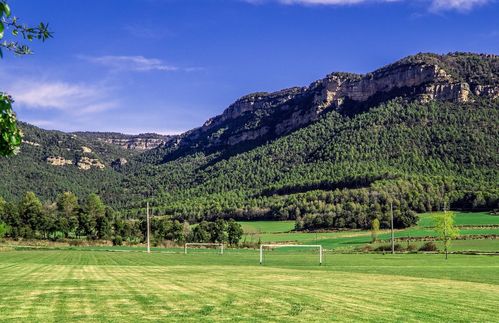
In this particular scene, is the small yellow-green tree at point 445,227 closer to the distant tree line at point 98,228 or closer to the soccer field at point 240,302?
the soccer field at point 240,302

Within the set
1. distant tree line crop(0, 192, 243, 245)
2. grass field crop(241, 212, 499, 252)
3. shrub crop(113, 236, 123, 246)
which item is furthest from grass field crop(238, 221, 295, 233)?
shrub crop(113, 236, 123, 246)

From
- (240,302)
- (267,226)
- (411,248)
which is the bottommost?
(411,248)

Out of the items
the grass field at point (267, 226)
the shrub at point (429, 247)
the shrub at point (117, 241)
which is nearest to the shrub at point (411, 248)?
the shrub at point (429, 247)

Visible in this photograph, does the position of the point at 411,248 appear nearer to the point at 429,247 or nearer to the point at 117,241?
the point at 429,247

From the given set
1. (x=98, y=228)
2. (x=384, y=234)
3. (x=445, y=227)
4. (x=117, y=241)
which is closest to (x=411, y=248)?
(x=445, y=227)

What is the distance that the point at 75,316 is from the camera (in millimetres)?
16109

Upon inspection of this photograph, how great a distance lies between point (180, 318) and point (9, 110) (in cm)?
1106

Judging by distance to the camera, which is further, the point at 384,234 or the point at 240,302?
the point at 384,234

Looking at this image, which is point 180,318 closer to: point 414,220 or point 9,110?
point 9,110

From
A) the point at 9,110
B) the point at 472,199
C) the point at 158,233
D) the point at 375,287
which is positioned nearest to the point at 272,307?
the point at 375,287

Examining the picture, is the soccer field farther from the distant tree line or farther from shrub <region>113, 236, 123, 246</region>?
the distant tree line

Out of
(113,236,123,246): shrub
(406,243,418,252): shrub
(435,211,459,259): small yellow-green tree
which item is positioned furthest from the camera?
(113,236,123,246): shrub

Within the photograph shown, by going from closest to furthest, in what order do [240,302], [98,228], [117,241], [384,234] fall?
[240,302], [117,241], [384,234], [98,228]

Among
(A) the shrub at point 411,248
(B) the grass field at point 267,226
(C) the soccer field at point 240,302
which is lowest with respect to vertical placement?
(A) the shrub at point 411,248
